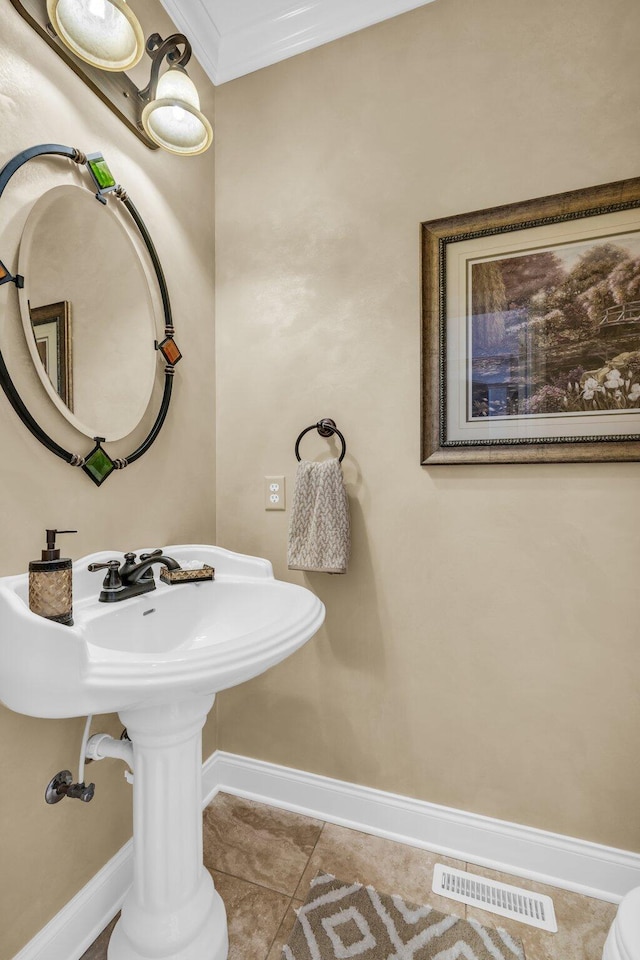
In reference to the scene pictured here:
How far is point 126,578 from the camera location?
3.87 feet

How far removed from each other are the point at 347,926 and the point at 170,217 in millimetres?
2090

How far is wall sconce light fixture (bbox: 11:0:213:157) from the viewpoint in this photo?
1.07 meters

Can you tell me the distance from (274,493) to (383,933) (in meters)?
1.23

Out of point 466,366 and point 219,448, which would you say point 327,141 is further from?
point 219,448

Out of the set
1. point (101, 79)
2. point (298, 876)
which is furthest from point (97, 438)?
point (298, 876)

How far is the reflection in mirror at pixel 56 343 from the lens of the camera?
1.08 metres

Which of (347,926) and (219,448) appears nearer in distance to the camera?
(347,926)

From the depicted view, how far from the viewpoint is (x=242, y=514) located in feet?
5.64

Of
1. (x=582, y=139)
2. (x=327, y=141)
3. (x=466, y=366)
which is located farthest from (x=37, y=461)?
(x=582, y=139)

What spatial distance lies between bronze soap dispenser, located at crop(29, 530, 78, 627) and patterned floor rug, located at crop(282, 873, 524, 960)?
1.01 meters

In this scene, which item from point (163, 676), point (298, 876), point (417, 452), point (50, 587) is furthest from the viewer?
point (417, 452)

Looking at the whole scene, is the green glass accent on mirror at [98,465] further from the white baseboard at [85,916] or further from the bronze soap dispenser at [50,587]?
the white baseboard at [85,916]

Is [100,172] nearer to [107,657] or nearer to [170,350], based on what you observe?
[170,350]

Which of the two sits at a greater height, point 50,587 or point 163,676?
point 50,587
